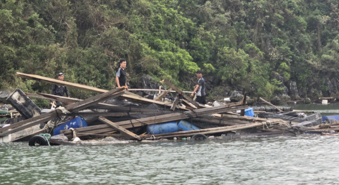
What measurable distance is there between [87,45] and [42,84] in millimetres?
11511

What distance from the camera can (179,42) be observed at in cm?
6538

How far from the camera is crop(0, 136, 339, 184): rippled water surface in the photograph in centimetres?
1030

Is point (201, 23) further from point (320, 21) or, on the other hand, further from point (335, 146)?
point (335, 146)

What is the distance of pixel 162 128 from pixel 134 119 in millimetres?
1046

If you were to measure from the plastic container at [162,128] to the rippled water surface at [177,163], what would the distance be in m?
1.02

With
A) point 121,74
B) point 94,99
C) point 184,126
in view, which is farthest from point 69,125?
point 184,126

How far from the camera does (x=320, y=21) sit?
271 ft

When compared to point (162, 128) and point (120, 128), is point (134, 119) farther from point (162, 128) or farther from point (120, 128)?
point (162, 128)

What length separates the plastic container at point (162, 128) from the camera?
1681cm

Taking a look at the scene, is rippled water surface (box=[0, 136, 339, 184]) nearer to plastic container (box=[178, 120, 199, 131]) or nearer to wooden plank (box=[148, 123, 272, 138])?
wooden plank (box=[148, 123, 272, 138])

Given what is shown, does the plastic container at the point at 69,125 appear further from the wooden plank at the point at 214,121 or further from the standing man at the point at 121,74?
the wooden plank at the point at 214,121

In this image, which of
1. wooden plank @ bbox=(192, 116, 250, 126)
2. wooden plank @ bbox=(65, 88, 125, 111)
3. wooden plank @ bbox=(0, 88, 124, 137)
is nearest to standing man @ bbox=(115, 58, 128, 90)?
wooden plank @ bbox=(65, 88, 125, 111)

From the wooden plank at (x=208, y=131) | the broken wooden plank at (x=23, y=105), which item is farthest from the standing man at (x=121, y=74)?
the broken wooden plank at (x=23, y=105)

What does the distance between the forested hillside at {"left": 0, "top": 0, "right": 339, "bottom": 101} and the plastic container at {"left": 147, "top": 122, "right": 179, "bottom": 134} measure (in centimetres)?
2544
